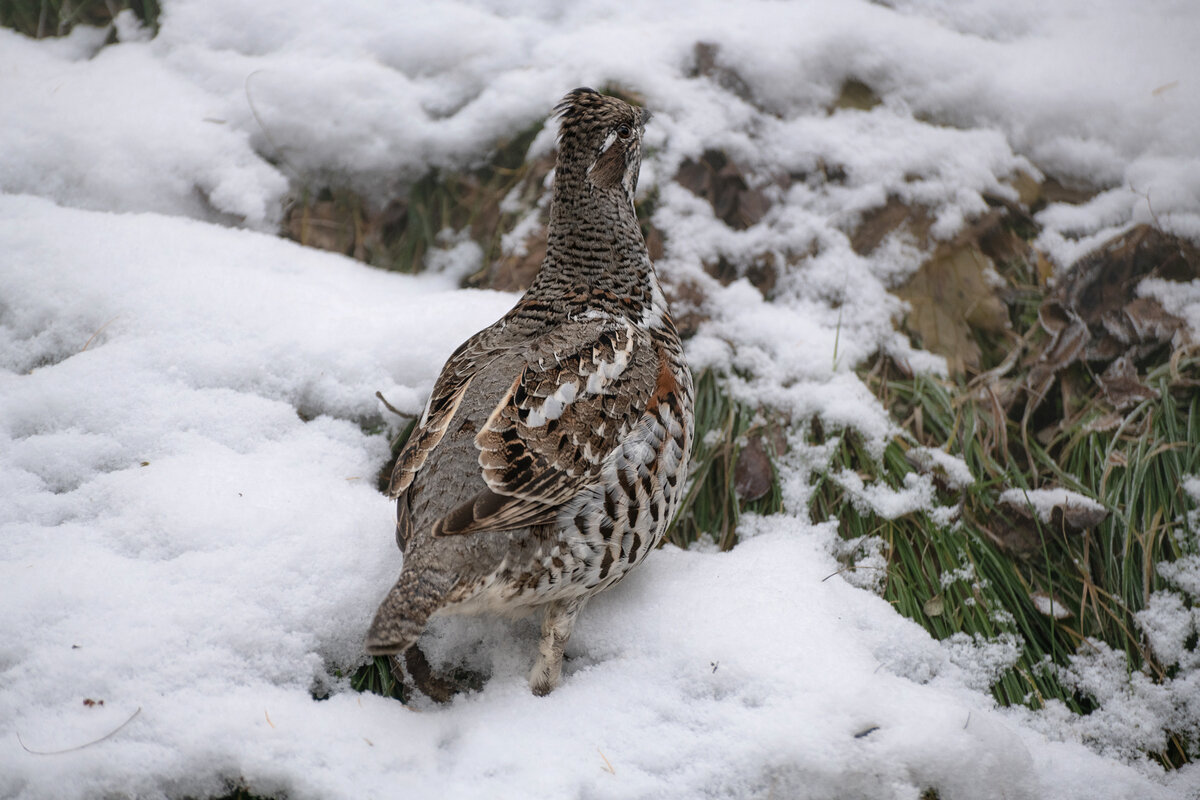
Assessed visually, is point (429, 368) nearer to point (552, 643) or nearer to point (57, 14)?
point (552, 643)

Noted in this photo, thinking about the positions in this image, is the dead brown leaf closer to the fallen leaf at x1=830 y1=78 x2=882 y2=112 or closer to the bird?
the fallen leaf at x1=830 y1=78 x2=882 y2=112

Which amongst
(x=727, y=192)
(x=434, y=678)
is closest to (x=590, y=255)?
(x=727, y=192)

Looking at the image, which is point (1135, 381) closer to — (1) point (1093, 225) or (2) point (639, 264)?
(1) point (1093, 225)

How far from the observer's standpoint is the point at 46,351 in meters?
3.15

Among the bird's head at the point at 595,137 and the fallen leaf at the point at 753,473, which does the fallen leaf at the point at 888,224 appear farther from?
the bird's head at the point at 595,137

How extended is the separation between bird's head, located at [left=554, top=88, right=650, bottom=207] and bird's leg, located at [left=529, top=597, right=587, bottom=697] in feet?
5.16

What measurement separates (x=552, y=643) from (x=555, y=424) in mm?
738

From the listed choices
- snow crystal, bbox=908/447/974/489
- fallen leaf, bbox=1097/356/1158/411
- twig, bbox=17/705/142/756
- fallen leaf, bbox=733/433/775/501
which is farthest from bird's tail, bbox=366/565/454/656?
fallen leaf, bbox=1097/356/1158/411

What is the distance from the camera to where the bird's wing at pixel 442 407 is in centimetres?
248

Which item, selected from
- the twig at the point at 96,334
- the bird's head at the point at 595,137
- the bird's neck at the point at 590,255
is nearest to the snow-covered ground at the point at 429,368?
the twig at the point at 96,334

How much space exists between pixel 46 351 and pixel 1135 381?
458cm

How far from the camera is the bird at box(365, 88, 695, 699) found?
90.0 inches

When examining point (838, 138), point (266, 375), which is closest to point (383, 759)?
point (266, 375)

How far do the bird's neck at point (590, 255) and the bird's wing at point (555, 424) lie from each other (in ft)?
0.72
